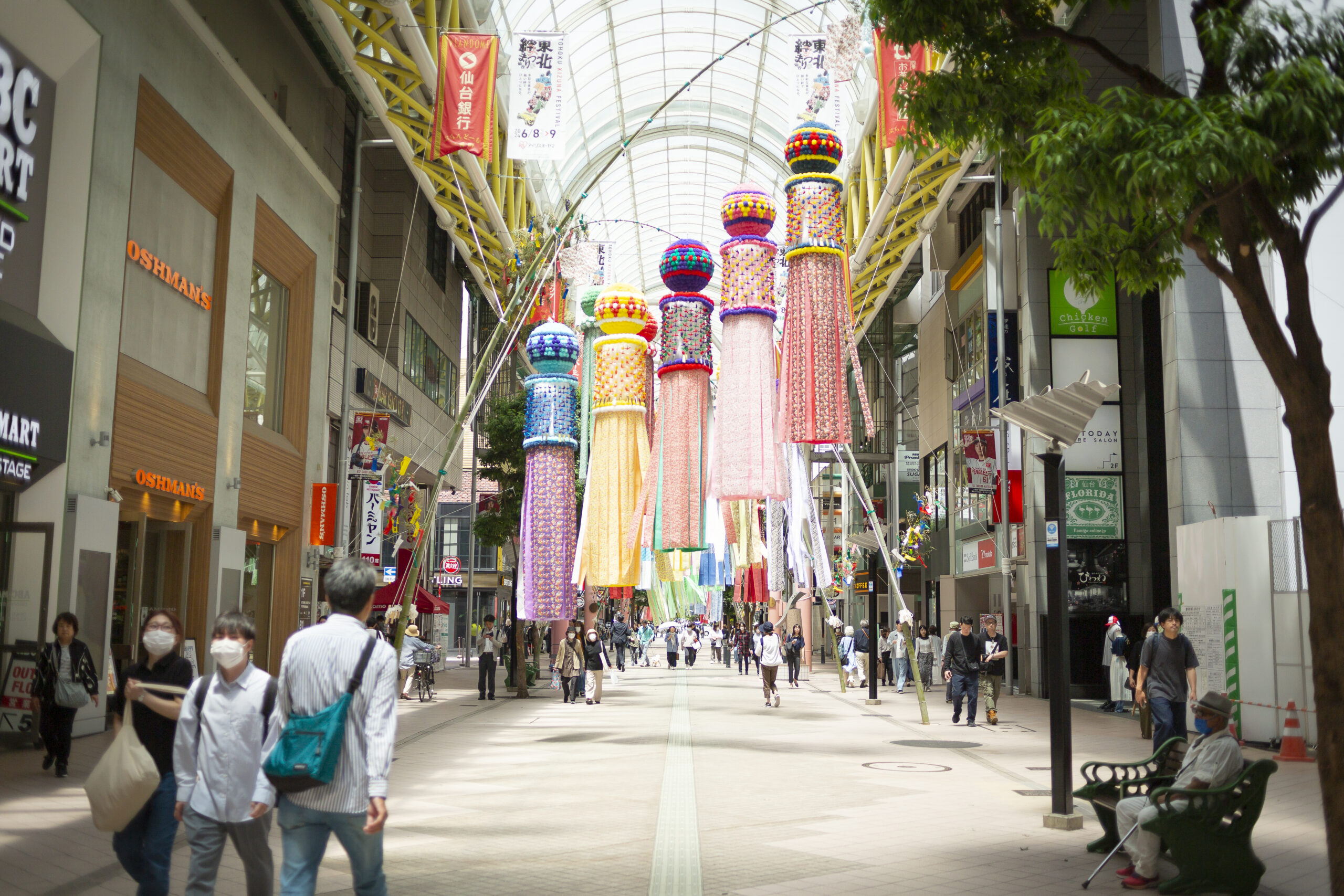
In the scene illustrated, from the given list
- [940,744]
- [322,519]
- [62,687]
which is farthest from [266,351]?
[940,744]

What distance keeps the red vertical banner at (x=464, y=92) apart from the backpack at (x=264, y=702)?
16.2m

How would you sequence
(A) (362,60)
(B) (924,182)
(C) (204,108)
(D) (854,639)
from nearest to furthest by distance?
(C) (204,108) < (A) (362,60) < (B) (924,182) < (D) (854,639)

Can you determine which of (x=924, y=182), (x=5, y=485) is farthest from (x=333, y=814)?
(x=924, y=182)

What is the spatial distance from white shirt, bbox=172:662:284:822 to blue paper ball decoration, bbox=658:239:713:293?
9341 millimetres

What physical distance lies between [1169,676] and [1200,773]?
12.7ft

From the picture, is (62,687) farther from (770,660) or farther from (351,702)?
(770,660)

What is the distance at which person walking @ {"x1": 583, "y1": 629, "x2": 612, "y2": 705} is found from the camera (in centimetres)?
→ 2277

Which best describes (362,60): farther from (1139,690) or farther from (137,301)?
(1139,690)

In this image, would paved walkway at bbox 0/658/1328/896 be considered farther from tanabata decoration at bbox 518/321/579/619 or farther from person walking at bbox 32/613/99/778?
tanabata decoration at bbox 518/321/579/619

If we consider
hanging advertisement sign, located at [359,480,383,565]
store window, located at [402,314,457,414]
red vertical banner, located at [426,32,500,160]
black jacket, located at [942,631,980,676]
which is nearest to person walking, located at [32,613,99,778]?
red vertical banner, located at [426,32,500,160]

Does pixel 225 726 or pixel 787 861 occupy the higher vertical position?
pixel 225 726

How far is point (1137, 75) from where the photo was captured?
6.18 metres

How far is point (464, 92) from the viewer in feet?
65.9

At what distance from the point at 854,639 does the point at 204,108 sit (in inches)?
935
